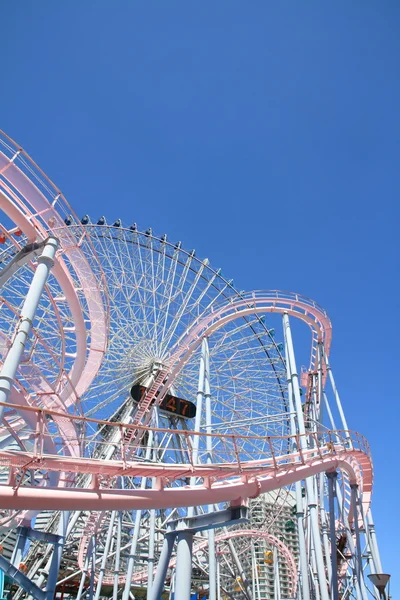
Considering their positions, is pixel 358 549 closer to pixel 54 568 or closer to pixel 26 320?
pixel 54 568

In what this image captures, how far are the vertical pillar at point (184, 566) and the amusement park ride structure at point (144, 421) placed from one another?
0.08ft

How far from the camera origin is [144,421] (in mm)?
24156

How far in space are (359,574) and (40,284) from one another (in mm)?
12563

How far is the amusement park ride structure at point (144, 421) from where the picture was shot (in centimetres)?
995

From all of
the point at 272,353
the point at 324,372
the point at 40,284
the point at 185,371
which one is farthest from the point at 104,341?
the point at 272,353

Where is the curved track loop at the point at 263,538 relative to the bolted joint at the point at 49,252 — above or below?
below

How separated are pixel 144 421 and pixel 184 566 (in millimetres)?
13706

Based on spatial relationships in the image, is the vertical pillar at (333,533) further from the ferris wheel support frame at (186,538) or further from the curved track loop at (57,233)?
the curved track loop at (57,233)

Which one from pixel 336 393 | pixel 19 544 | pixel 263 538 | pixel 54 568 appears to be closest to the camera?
pixel 54 568

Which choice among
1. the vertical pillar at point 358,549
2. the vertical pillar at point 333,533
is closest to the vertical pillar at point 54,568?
the vertical pillar at point 333,533

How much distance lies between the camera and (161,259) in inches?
1109

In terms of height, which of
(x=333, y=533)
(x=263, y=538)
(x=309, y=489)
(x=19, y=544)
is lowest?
(x=19, y=544)

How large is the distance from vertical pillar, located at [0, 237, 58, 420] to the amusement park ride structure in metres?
0.03

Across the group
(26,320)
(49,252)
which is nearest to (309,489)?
(26,320)
